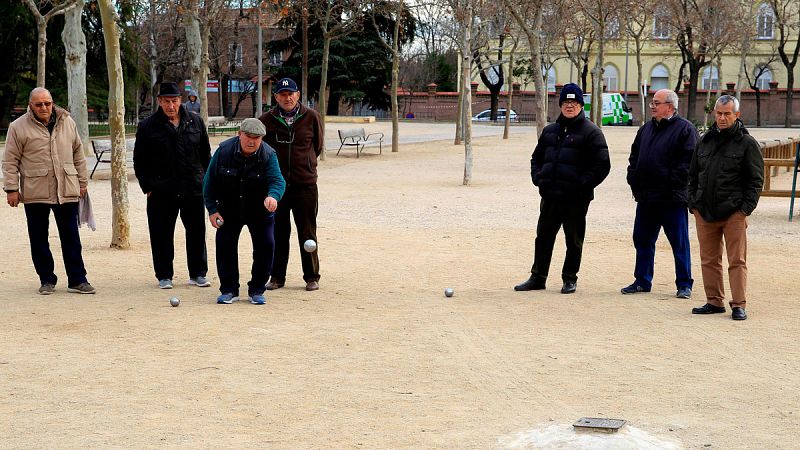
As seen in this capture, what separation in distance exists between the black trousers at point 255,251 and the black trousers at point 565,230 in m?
2.57

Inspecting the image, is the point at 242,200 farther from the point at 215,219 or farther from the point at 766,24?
the point at 766,24

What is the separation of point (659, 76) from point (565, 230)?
74.4m

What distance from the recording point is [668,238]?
10359 millimetres

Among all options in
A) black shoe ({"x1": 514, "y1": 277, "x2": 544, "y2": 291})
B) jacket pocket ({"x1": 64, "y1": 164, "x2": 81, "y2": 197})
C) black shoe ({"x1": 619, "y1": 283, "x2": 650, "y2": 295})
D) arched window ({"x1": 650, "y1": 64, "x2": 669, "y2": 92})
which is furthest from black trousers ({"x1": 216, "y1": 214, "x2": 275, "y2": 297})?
arched window ({"x1": 650, "y1": 64, "x2": 669, "y2": 92})

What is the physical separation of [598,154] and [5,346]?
17.5ft

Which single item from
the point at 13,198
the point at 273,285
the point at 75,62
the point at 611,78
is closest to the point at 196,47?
the point at 75,62

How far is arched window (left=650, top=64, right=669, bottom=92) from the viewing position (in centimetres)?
8188

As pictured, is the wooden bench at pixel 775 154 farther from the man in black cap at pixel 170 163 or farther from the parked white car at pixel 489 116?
the parked white car at pixel 489 116

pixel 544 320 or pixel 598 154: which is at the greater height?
pixel 598 154

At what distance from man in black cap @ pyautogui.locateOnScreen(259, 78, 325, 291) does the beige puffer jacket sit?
5.94ft

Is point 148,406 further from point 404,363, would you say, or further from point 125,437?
point 404,363

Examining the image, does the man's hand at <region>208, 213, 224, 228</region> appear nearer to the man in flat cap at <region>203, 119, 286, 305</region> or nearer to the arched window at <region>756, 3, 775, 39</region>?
the man in flat cap at <region>203, 119, 286, 305</region>

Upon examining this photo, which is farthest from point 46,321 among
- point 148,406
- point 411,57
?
point 411,57

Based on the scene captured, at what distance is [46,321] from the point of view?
909 cm
